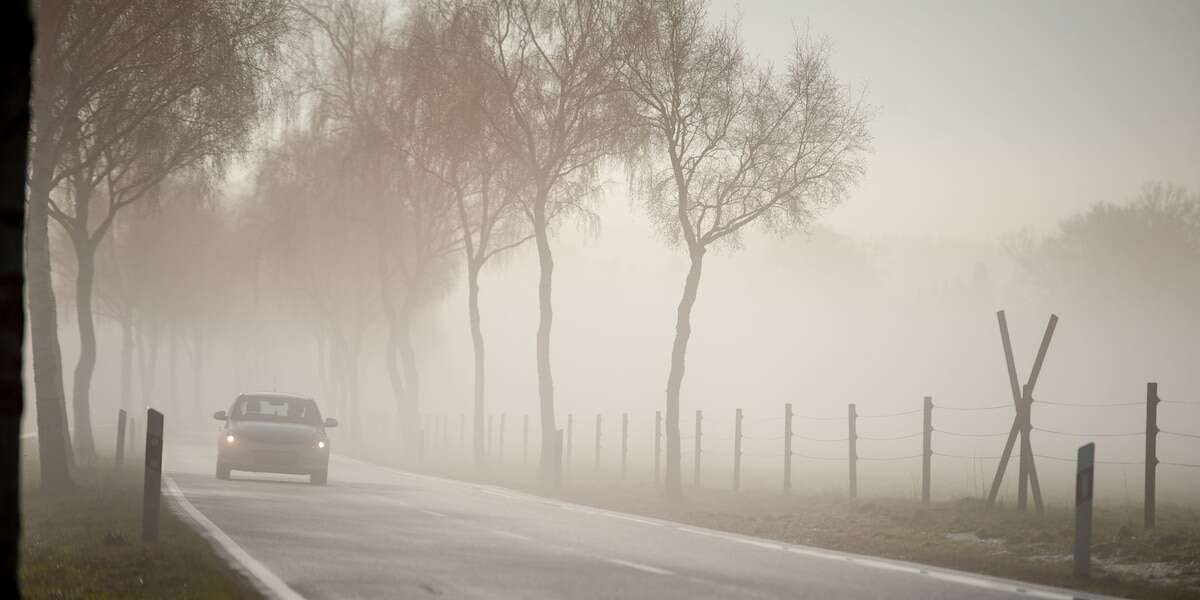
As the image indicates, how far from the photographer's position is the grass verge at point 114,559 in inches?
371

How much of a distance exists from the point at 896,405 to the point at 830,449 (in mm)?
18562

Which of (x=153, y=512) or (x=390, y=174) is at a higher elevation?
(x=390, y=174)

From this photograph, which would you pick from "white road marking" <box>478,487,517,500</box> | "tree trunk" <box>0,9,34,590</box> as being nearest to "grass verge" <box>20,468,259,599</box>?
"tree trunk" <box>0,9,34,590</box>

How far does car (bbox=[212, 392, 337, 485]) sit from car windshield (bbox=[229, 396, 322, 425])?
0.10 feet

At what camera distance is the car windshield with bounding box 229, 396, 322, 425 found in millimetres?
→ 25719

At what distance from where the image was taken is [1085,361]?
73.1m

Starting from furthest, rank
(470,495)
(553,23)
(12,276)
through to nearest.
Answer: (553,23)
(470,495)
(12,276)

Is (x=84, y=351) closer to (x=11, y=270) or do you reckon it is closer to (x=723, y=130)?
(x=723, y=130)

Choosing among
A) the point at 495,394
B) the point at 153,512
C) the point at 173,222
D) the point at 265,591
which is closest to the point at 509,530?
the point at 153,512

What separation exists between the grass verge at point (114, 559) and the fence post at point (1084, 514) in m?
7.72

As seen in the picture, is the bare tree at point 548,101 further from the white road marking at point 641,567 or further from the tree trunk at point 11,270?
the tree trunk at point 11,270

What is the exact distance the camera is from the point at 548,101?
106ft

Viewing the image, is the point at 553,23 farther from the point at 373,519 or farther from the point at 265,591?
the point at 265,591

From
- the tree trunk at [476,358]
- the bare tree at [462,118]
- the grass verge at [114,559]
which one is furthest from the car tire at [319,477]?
the tree trunk at [476,358]
